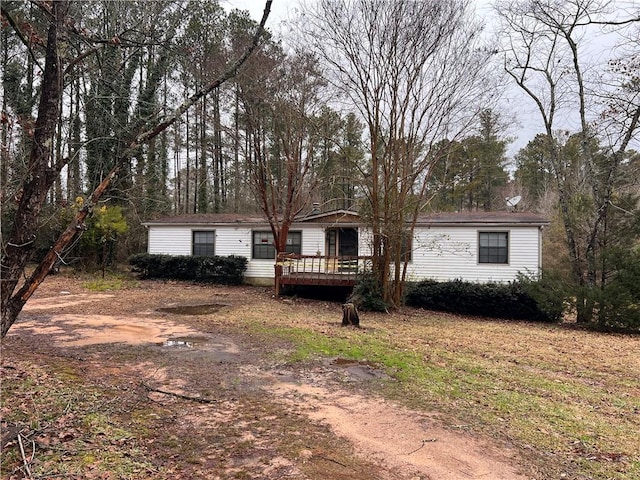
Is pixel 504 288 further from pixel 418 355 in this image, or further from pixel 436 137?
pixel 418 355

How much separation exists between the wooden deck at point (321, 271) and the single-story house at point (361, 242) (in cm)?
7

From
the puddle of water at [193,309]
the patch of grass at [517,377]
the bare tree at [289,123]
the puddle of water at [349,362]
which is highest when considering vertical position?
the bare tree at [289,123]

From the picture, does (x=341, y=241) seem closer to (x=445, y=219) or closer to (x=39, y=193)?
(x=445, y=219)

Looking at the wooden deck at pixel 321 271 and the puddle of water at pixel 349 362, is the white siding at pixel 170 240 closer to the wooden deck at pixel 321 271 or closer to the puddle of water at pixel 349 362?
Result: the wooden deck at pixel 321 271

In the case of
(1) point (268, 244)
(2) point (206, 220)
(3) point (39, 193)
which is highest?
(2) point (206, 220)

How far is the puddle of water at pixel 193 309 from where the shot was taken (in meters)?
10.9

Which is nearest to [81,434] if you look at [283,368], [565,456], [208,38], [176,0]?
[283,368]

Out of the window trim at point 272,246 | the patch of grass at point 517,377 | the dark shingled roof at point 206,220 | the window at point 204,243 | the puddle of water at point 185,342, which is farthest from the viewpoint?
the window at point 204,243

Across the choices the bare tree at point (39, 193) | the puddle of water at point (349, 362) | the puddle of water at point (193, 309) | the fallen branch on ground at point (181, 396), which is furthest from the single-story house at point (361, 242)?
the bare tree at point (39, 193)

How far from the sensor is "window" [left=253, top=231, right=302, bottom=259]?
17.6 m

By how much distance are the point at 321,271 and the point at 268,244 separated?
123 inches

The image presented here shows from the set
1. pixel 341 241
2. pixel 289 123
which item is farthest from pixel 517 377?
pixel 341 241

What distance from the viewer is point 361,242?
53.3ft

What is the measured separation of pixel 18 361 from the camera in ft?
18.5
